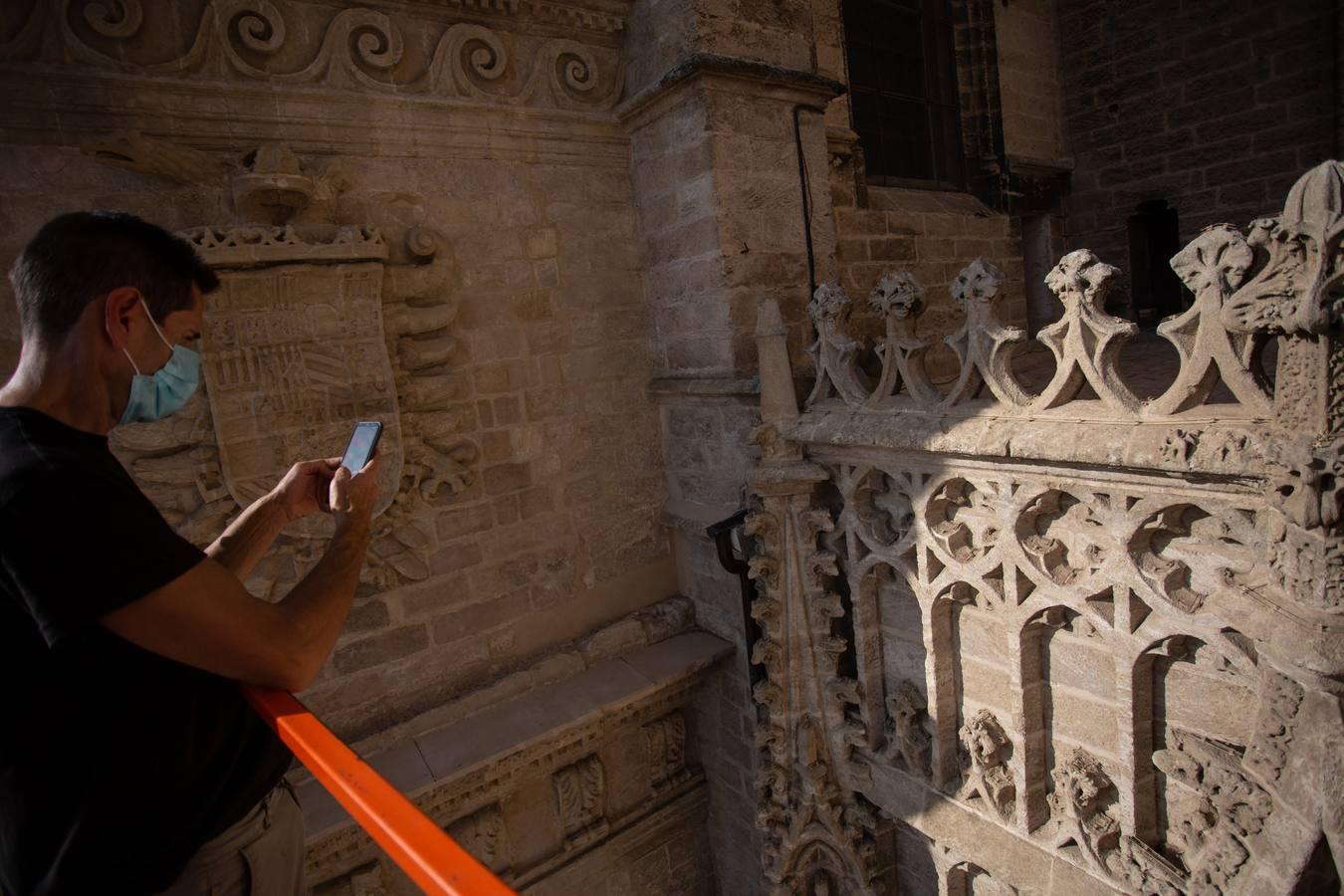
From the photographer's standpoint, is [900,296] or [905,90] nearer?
[900,296]

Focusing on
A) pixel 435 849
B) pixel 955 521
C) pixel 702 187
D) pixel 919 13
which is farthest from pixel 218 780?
pixel 919 13

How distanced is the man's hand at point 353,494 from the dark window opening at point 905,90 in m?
5.10

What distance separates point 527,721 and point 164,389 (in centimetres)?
248

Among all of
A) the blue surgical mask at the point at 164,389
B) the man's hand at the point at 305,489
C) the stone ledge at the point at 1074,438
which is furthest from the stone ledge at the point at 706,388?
the blue surgical mask at the point at 164,389

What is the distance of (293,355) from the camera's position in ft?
9.95

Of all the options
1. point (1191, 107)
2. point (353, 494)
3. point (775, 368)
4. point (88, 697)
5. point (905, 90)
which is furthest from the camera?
point (1191, 107)

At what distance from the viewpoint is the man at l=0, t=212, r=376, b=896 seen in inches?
42.2

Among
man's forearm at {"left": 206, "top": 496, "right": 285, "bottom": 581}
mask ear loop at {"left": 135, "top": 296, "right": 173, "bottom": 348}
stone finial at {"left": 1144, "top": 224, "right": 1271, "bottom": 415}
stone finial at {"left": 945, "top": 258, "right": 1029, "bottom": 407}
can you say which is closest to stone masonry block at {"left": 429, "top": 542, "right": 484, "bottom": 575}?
man's forearm at {"left": 206, "top": 496, "right": 285, "bottom": 581}

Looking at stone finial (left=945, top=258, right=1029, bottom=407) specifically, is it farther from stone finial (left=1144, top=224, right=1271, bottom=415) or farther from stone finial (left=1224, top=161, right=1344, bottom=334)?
stone finial (left=1224, top=161, right=1344, bottom=334)

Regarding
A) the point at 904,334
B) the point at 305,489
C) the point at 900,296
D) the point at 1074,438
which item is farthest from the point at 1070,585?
the point at 305,489

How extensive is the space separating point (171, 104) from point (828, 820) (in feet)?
13.6

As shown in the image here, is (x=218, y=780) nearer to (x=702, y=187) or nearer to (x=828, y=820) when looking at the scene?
(x=828, y=820)

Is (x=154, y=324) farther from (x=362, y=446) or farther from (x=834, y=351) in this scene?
(x=834, y=351)

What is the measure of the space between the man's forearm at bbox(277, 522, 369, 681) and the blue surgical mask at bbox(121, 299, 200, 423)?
54cm
